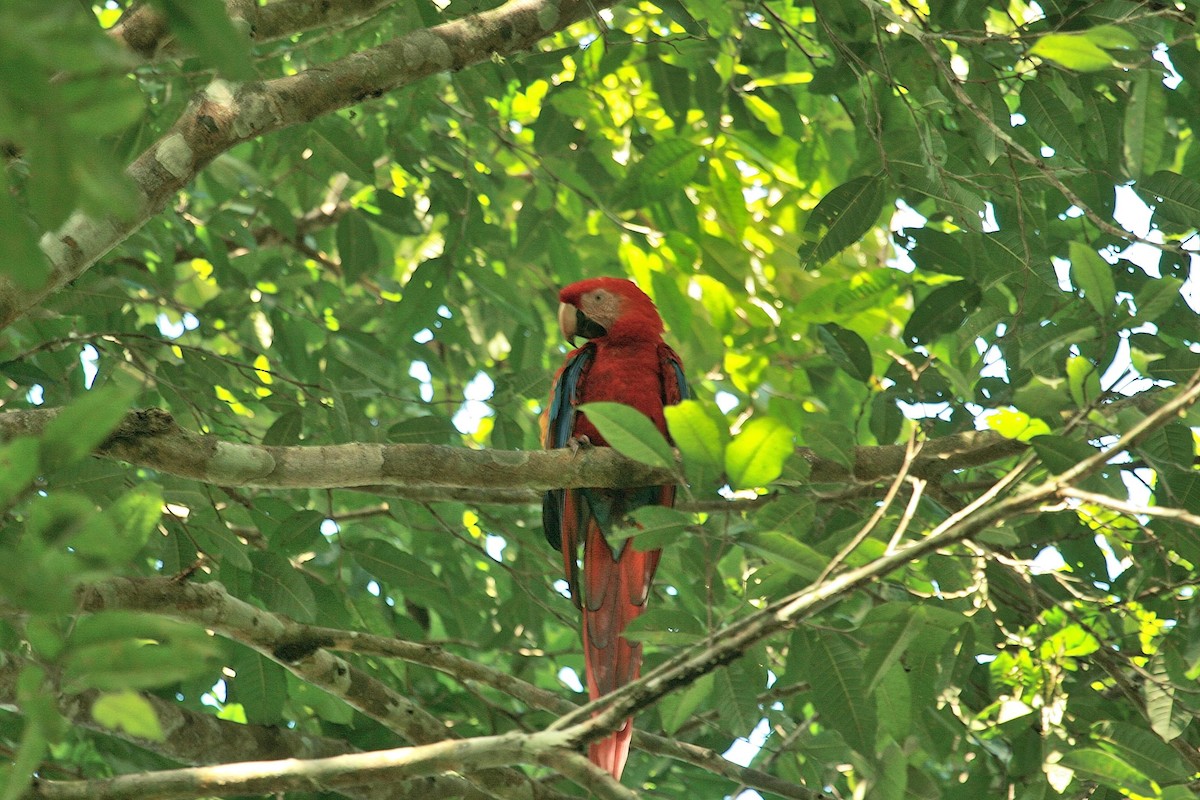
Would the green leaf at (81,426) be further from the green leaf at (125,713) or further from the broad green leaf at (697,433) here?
the broad green leaf at (697,433)

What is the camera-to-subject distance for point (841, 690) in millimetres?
1844

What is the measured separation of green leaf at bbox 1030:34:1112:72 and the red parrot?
168cm

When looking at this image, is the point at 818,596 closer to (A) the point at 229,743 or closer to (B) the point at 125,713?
(B) the point at 125,713

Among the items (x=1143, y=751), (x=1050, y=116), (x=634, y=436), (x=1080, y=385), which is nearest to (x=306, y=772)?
(x=634, y=436)

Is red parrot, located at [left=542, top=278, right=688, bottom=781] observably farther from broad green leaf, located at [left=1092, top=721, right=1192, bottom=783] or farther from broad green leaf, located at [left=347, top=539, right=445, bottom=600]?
broad green leaf, located at [left=1092, top=721, right=1192, bottom=783]

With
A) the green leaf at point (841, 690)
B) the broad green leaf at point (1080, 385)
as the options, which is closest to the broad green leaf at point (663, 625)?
the green leaf at point (841, 690)

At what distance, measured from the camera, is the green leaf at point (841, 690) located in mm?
1832

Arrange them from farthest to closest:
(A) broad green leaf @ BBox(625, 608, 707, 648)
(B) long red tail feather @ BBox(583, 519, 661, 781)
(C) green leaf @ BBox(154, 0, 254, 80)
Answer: (B) long red tail feather @ BBox(583, 519, 661, 781) < (A) broad green leaf @ BBox(625, 608, 707, 648) < (C) green leaf @ BBox(154, 0, 254, 80)

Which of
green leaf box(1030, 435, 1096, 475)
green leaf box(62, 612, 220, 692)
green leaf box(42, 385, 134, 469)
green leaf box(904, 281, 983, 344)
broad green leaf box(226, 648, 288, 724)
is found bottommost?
broad green leaf box(226, 648, 288, 724)

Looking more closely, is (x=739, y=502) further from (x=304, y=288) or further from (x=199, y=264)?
(x=199, y=264)

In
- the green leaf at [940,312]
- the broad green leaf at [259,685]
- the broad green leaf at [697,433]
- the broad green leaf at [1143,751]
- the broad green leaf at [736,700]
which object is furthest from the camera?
the green leaf at [940,312]

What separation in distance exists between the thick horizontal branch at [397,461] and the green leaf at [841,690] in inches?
11.9

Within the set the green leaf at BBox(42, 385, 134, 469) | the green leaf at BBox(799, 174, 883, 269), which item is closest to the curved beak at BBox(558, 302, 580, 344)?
the green leaf at BBox(799, 174, 883, 269)

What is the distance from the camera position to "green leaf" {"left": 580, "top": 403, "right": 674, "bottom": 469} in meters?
1.54
